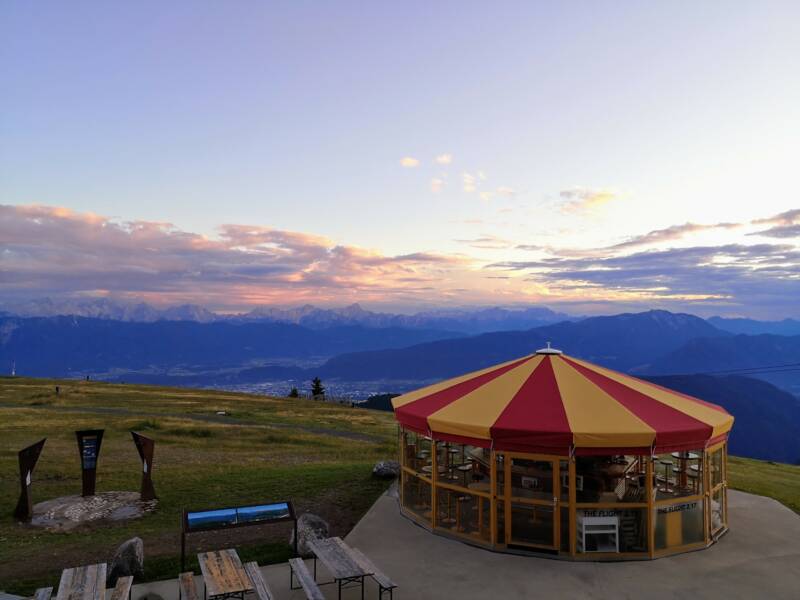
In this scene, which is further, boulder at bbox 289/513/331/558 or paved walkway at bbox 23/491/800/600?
boulder at bbox 289/513/331/558

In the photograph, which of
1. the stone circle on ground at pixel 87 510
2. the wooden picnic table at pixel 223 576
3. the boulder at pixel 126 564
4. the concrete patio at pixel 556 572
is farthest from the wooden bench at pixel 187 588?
the stone circle on ground at pixel 87 510

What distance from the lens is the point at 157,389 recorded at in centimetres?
6481

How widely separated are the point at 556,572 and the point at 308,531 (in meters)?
5.34

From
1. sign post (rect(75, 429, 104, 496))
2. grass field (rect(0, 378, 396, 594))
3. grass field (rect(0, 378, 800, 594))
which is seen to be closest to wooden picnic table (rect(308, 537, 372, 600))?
grass field (rect(0, 378, 396, 594))

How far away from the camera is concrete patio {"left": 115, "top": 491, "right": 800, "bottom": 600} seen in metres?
10.5

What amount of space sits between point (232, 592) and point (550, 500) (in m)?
6.80

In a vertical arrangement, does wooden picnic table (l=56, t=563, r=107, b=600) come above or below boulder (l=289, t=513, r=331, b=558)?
above

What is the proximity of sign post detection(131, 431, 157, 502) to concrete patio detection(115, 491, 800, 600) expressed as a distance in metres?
5.90

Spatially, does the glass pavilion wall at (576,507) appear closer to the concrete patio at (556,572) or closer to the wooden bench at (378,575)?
the concrete patio at (556,572)

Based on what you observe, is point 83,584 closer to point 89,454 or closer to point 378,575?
point 378,575

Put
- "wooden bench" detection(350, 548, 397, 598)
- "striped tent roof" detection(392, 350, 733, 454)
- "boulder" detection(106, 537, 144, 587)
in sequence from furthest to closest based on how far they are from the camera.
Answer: "striped tent roof" detection(392, 350, 733, 454)
"boulder" detection(106, 537, 144, 587)
"wooden bench" detection(350, 548, 397, 598)

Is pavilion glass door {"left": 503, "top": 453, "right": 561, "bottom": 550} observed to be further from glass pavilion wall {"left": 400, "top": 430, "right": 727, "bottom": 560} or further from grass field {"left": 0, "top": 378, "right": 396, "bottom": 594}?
grass field {"left": 0, "top": 378, "right": 396, "bottom": 594}

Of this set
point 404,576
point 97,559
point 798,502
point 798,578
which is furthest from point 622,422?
point 97,559

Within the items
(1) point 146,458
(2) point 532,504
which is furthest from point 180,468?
(2) point 532,504
